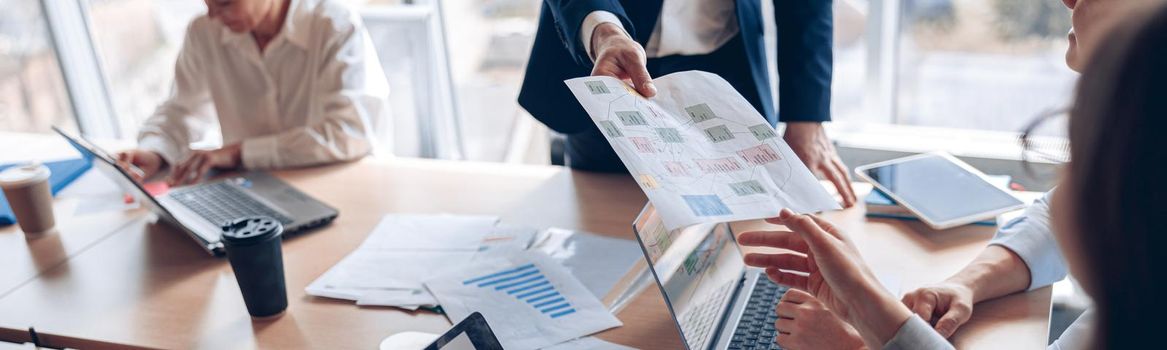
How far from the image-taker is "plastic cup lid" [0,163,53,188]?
64.5 inches

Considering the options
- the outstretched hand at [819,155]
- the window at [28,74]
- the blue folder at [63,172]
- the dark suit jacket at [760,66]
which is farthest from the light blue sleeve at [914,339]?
the window at [28,74]

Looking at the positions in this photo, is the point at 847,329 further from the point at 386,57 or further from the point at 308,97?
the point at 386,57

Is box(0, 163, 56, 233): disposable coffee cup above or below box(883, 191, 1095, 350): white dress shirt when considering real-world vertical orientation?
above

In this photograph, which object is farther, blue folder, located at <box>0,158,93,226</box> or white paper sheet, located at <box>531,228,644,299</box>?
blue folder, located at <box>0,158,93,226</box>

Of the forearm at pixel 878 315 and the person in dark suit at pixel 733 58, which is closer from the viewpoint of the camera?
the forearm at pixel 878 315

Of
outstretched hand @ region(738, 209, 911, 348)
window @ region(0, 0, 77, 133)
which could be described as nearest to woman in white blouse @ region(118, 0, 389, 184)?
outstretched hand @ region(738, 209, 911, 348)

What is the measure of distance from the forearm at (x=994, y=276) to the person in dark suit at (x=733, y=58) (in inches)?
14.9

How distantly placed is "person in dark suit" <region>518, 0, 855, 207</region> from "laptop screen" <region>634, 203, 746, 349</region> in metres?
0.41

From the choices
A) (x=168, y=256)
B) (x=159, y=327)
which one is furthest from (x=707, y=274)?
(x=168, y=256)

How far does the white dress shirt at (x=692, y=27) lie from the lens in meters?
1.66

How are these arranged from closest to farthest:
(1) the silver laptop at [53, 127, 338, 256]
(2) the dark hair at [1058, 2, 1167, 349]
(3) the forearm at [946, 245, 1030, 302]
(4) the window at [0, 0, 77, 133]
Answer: (2) the dark hair at [1058, 2, 1167, 349] < (3) the forearm at [946, 245, 1030, 302] < (1) the silver laptop at [53, 127, 338, 256] < (4) the window at [0, 0, 77, 133]

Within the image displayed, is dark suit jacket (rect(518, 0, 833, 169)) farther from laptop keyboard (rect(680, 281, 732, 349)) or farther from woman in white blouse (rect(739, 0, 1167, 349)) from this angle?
woman in white blouse (rect(739, 0, 1167, 349))

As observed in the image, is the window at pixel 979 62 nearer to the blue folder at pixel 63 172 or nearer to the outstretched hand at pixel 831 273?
the outstretched hand at pixel 831 273

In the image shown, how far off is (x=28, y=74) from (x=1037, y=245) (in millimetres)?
3900
